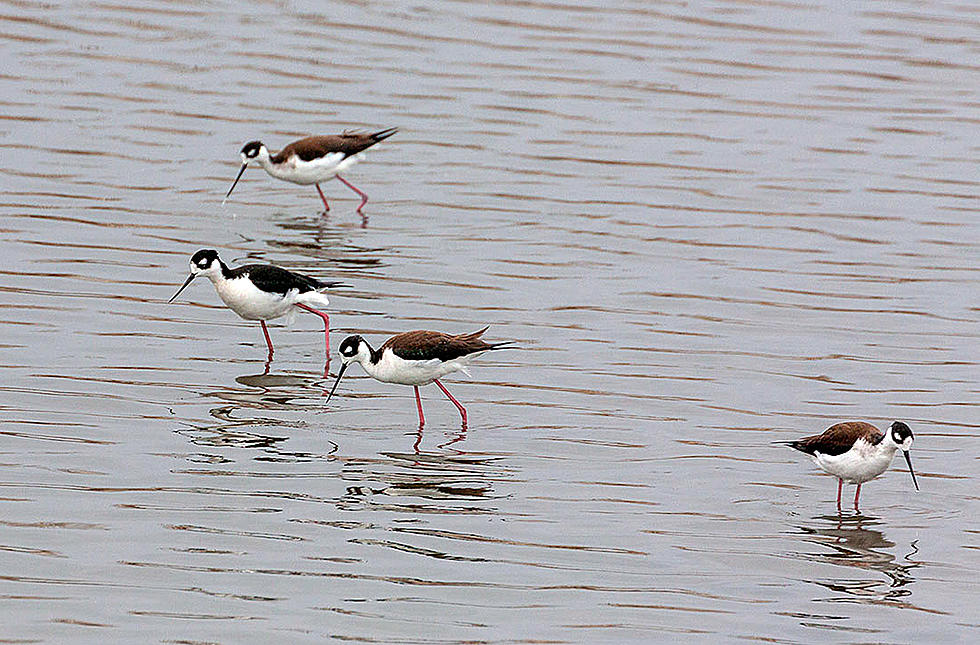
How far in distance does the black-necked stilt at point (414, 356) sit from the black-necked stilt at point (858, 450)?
8.38 ft

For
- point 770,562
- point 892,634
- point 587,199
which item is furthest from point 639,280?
point 892,634

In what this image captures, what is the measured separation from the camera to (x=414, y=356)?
12.2 meters

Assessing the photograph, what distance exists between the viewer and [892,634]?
8.91 metres

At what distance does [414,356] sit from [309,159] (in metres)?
6.92

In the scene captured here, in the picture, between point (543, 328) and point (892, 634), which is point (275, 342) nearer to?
point (543, 328)

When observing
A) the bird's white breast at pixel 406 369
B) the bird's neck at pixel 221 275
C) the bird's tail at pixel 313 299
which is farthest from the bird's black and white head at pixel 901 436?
the bird's neck at pixel 221 275

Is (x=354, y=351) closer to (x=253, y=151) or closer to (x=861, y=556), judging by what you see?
(x=861, y=556)

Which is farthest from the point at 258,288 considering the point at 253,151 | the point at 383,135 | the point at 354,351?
the point at 383,135

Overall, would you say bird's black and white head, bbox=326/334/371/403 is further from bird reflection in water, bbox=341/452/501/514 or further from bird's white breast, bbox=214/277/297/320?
bird's white breast, bbox=214/277/297/320

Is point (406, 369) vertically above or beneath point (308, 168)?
beneath

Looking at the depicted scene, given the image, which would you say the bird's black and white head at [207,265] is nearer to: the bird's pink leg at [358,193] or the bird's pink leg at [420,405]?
the bird's pink leg at [420,405]

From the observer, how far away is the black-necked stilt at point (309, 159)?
1855 centimetres

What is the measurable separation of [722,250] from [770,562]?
7.38 metres

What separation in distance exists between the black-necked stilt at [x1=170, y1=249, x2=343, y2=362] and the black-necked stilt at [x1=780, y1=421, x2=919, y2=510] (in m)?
4.50
